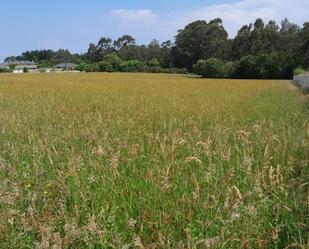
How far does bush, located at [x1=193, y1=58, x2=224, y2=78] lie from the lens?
84.4 metres

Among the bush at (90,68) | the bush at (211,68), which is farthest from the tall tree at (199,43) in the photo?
the bush at (211,68)

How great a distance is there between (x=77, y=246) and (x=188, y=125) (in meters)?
5.62

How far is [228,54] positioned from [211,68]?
3394cm

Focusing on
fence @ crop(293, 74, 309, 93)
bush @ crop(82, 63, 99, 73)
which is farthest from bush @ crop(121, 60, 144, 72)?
fence @ crop(293, 74, 309, 93)

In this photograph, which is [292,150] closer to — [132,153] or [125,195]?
[132,153]

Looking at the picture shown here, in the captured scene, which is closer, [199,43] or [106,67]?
[106,67]

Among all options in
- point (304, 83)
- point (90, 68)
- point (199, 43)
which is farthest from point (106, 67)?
point (304, 83)

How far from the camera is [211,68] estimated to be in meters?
86.4

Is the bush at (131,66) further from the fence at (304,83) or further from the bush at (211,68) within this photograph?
the fence at (304,83)

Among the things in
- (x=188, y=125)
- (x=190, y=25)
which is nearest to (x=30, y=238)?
(x=188, y=125)

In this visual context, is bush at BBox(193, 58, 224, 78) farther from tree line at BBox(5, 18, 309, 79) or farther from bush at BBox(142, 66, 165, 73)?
bush at BBox(142, 66, 165, 73)

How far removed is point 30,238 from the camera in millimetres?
2898

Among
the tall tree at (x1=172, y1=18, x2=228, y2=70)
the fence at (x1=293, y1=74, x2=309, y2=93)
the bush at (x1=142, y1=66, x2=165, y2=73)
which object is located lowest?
the bush at (x1=142, y1=66, x2=165, y2=73)

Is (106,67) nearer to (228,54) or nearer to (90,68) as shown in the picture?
(90,68)
